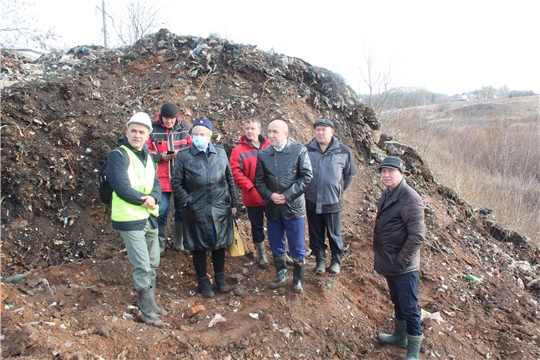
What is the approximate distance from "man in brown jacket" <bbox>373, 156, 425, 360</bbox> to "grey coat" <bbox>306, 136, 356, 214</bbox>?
3.50 feet

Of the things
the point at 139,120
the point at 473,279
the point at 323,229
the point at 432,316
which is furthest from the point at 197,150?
the point at 473,279

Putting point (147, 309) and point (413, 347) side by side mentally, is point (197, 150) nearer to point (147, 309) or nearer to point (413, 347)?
point (147, 309)

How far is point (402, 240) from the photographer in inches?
128

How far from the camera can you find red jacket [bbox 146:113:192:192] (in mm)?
4508

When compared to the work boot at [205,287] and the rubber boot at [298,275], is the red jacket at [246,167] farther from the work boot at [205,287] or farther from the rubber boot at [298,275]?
the work boot at [205,287]

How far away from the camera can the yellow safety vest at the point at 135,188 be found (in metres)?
3.27

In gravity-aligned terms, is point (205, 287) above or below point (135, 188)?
below

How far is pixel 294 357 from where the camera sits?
10.8ft

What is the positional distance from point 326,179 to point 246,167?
103 centimetres

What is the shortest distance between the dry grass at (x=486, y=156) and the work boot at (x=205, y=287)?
10771 mm

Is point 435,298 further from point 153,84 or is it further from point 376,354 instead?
point 153,84

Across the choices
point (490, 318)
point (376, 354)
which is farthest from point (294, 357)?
point (490, 318)

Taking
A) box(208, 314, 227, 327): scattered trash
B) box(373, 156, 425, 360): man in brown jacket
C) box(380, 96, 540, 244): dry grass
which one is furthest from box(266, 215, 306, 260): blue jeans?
box(380, 96, 540, 244): dry grass

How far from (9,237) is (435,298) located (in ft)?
18.8
